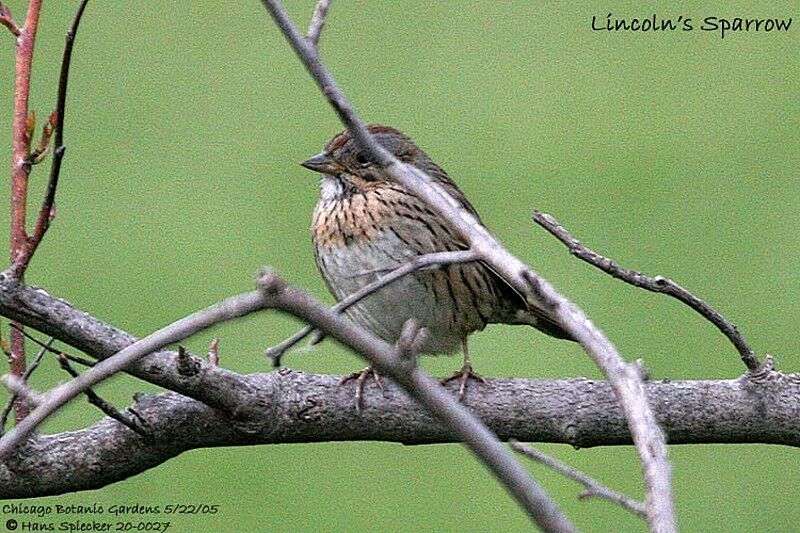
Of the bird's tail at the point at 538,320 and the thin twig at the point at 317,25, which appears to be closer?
the thin twig at the point at 317,25

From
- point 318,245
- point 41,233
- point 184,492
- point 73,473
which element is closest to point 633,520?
point 184,492

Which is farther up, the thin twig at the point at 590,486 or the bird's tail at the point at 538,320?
the bird's tail at the point at 538,320

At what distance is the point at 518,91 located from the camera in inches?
296

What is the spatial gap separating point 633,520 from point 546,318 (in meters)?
1.70

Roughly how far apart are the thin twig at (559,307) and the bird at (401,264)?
5.52ft

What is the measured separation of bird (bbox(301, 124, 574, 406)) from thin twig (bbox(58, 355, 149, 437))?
3.18ft

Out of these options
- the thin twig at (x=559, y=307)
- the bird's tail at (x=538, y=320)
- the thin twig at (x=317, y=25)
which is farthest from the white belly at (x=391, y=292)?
the thin twig at (x=559, y=307)

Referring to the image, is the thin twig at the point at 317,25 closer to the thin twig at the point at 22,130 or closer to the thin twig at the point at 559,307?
the thin twig at the point at 559,307

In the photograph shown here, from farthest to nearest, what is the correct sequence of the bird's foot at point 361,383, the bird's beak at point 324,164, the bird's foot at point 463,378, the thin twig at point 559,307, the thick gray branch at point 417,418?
1. the bird's beak at point 324,164
2. the bird's foot at point 463,378
3. the bird's foot at point 361,383
4. the thick gray branch at point 417,418
5. the thin twig at point 559,307

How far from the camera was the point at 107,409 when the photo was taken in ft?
8.44

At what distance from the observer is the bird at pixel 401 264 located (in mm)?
3656

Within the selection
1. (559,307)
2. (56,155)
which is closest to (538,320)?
(56,155)

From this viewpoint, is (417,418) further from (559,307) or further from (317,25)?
(559,307)

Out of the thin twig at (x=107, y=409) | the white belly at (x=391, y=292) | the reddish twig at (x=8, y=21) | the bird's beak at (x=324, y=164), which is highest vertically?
the bird's beak at (x=324, y=164)
